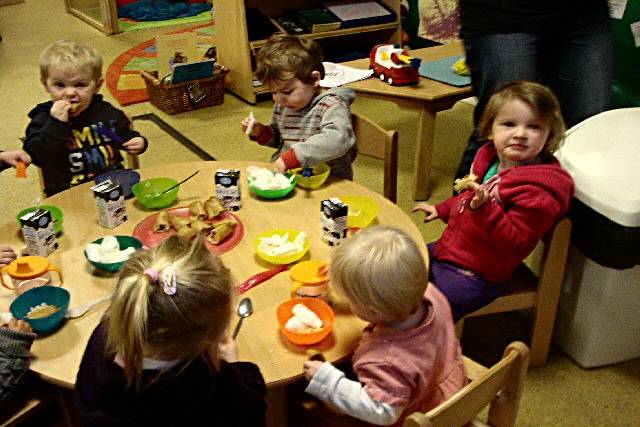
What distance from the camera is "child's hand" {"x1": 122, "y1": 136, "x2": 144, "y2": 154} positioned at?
2072 millimetres

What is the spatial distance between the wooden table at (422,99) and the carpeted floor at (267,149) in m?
0.14

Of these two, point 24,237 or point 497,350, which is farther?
point 497,350

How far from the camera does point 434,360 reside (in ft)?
4.09

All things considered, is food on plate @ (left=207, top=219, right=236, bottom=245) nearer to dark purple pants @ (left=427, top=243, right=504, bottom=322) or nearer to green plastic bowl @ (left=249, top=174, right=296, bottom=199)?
green plastic bowl @ (left=249, top=174, right=296, bottom=199)

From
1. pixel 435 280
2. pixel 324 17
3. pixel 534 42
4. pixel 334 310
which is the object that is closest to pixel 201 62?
pixel 324 17

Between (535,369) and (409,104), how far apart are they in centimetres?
131

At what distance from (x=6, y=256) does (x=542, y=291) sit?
1437 mm

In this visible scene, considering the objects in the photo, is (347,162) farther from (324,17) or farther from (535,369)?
(324,17)

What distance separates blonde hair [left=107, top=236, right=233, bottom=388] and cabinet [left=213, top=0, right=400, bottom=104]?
9.45 ft

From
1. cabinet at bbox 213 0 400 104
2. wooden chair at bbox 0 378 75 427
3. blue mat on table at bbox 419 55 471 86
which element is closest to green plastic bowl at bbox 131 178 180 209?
wooden chair at bbox 0 378 75 427

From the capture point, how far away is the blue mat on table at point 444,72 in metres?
2.92

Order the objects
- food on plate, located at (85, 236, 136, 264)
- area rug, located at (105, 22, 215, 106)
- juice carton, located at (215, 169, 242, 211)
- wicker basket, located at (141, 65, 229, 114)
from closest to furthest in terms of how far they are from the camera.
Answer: food on plate, located at (85, 236, 136, 264) → juice carton, located at (215, 169, 242, 211) → wicker basket, located at (141, 65, 229, 114) → area rug, located at (105, 22, 215, 106)

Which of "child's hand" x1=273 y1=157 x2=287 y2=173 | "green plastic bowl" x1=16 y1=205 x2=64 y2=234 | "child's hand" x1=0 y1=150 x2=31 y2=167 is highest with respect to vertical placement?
"child's hand" x1=0 y1=150 x2=31 y2=167

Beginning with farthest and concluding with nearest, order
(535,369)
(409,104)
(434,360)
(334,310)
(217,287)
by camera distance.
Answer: (409,104) < (535,369) < (334,310) < (434,360) < (217,287)
